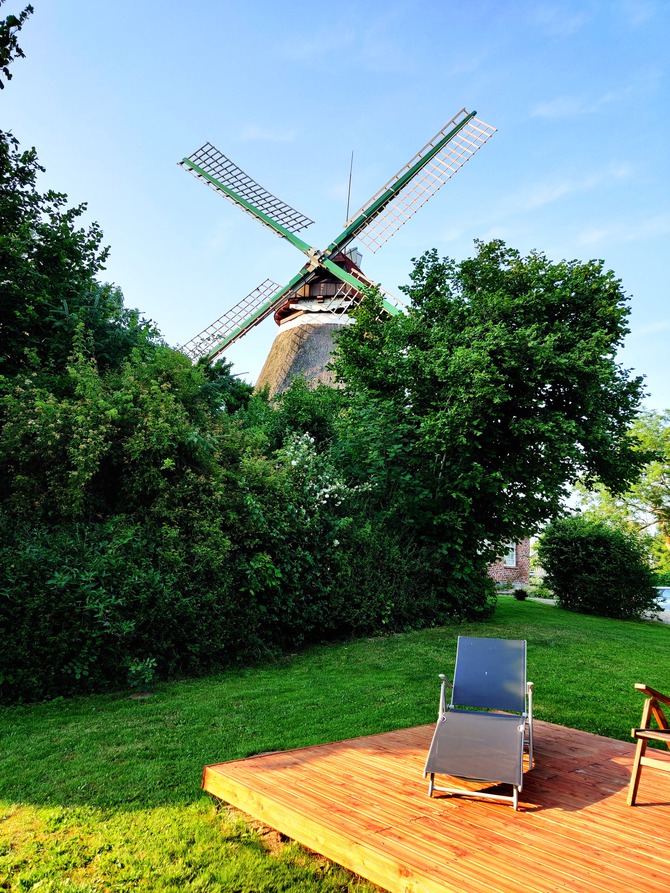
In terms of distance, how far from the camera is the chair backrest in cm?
499

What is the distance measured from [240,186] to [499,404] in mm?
18092

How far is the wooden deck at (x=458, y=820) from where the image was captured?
2.74 meters

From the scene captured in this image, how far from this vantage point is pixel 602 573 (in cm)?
1886

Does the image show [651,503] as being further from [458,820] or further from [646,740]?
[458,820]

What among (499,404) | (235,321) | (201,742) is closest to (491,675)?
(201,742)

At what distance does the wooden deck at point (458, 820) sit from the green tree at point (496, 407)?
8.40 metres

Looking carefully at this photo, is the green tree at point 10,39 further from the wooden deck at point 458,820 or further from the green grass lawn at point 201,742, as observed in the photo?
the wooden deck at point 458,820

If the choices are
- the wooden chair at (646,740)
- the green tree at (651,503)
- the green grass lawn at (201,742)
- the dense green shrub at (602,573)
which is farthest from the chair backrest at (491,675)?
the green tree at (651,503)

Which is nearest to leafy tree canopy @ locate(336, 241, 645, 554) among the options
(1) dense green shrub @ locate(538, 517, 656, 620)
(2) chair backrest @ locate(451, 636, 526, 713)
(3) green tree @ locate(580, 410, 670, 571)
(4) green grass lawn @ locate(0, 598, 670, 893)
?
(4) green grass lawn @ locate(0, 598, 670, 893)

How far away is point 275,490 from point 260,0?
12365mm

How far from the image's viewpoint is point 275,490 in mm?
10023

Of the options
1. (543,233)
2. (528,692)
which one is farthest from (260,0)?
(528,692)

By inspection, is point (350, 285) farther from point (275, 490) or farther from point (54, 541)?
point (54, 541)

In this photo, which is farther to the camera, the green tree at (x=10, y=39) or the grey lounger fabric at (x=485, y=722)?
the green tree at (x=10, y=39)
